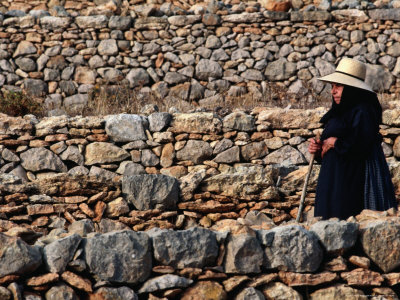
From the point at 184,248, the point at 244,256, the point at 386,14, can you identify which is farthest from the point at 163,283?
the point at 386,14

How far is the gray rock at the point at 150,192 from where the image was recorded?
18.3 ft

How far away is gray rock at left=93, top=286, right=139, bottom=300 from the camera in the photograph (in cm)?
302

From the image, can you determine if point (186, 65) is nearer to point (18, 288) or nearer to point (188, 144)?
point (188, 144)

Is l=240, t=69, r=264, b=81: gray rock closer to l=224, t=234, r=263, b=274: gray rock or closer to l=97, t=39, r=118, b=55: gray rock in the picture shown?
l=97, t=39, r=118, b=55: gray rock

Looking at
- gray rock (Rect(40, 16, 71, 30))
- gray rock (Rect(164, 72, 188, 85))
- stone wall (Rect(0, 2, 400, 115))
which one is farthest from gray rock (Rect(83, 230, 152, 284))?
gray rock (Rect(40, 16, 71, 30))

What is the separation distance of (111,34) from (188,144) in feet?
12.0

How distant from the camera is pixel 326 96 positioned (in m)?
9.66

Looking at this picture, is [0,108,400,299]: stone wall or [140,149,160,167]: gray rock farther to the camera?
[140,149,160,167]: gray rock

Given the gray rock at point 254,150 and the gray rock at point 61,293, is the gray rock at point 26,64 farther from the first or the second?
the gray rock at point 61,293

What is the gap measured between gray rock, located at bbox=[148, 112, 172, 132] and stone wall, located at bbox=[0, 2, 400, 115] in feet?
8.90

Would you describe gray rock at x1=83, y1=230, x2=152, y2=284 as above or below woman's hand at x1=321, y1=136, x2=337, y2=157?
below

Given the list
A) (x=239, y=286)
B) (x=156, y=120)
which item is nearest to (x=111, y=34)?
(x=156, y=120)

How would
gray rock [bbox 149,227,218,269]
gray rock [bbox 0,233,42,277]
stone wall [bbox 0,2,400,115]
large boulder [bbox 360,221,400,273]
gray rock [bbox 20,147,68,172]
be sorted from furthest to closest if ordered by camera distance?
stone wall [bbox 0,2,400,115], gray rock [bbox 20,147,68,172], large boulder [bbox 360,221,400,273], gray rock [bbox 149,227,218,269], gray rock [bbox 0,233,42,277]

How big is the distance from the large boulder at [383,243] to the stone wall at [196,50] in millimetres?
6566
